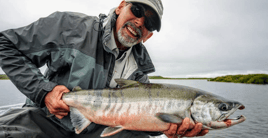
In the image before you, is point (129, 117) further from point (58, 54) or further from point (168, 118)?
point (58, 54)

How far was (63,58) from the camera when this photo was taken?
2.76 m

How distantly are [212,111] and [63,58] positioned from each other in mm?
2707

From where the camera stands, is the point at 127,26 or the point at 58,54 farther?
the point at 127,26

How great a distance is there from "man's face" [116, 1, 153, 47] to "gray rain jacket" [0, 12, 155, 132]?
18cm

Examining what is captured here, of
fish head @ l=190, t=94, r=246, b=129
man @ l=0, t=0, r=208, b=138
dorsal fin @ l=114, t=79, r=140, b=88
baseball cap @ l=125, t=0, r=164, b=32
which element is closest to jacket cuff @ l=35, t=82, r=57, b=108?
man @ l=0, t=0, r=208, b=138

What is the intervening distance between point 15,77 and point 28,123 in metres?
0.80

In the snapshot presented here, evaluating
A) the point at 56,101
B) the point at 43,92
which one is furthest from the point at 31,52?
the point at 56,101

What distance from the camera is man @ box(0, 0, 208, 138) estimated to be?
2.51 metres

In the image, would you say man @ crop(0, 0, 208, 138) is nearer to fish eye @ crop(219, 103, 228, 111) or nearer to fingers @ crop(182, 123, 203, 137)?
fingers @ crop(182, 123, 203, 137)

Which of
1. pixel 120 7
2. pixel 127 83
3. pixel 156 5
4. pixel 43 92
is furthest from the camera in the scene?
pixel 120 7

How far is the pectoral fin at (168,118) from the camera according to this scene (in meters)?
2.58

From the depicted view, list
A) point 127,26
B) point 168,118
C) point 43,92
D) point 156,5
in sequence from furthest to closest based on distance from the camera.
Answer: point 127,26 < point 156,5 < point 168,118 < point 43,92

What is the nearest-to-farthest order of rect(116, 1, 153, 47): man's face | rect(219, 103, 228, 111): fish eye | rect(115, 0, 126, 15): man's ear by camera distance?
rect(219, 103, 228, 111): fish eye < rect(116, 1, 153, 47): man's face < rect(115, 0, 126, 15): man's ear

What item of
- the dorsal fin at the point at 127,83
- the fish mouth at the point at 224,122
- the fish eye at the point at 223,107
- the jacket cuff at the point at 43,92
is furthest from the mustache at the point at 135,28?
the fish mouth at the point at 224,122
